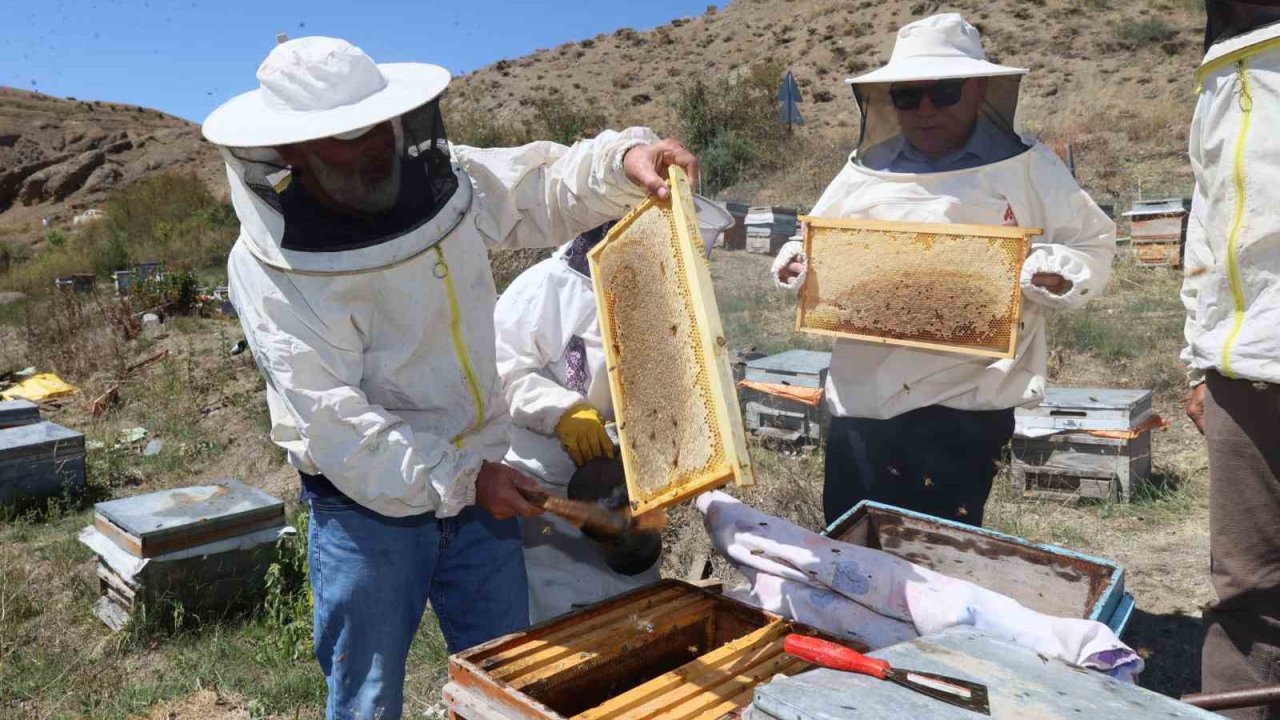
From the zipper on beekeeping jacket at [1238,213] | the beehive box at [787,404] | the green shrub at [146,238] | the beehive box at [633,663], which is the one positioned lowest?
the green shrub at [146,238]

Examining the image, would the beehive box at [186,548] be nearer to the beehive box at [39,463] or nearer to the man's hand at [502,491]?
the beehive box at [39,463]

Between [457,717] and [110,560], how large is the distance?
3700 millimetres

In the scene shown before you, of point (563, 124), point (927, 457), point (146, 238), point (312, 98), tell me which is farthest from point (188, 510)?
point (146, 238)

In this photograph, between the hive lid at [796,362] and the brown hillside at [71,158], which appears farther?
the brown hillside at [71,158]

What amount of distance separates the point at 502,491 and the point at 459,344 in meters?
0.43

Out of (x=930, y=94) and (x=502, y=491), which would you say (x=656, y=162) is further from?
(x=930, y=94)

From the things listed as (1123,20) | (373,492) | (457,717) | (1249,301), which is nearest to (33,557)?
(373,492)

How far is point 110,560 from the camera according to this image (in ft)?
14.6

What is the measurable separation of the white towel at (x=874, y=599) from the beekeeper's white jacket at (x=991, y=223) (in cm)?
106

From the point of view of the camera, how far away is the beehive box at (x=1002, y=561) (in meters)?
2.16

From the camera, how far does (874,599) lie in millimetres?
1880

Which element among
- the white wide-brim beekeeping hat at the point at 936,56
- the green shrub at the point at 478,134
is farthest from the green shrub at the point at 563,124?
the white wide-brim beekeeping hat at the point at 936,56

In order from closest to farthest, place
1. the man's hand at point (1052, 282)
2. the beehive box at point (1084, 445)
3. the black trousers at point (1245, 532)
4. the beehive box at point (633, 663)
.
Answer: the beehive box at point (633, 663) < the black trousers at point (1245, 532) < the man's hand at point (1052, 282) < the beehive box at point (1084, 445)

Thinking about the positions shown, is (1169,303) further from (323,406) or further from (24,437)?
(24,437)
